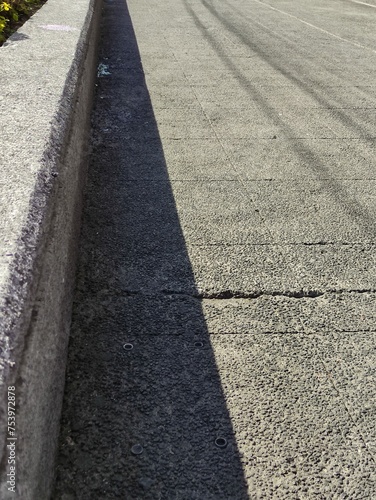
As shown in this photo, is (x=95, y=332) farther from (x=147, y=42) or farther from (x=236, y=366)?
(x=147, y=42)

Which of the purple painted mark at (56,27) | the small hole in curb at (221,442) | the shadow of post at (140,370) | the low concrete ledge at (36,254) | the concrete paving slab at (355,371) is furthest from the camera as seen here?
the purple painted mark at (56,27)

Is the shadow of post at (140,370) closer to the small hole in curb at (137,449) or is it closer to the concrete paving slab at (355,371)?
the small hole in curb at (137,449)

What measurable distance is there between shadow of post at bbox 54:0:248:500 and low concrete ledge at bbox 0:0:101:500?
5.8 inches

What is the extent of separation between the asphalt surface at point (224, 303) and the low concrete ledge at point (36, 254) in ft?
0.83

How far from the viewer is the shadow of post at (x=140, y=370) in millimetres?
2061

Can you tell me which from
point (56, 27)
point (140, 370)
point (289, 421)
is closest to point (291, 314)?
point (289, 421)

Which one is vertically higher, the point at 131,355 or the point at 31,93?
the point at 31,93

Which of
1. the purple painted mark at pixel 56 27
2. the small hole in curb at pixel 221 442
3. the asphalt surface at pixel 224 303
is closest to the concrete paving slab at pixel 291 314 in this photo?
the asphalt surface at pixel 224 303

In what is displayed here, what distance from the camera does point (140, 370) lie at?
8.33 feet

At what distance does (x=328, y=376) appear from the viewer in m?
2.56

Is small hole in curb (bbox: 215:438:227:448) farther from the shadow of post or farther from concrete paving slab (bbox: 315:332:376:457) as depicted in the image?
concrete paving slab (bbox: 315:332:376:457)

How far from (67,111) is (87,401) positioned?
1.90 meters

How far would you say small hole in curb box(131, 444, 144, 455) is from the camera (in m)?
2.14

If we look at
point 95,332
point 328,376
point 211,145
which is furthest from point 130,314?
point 211,145
